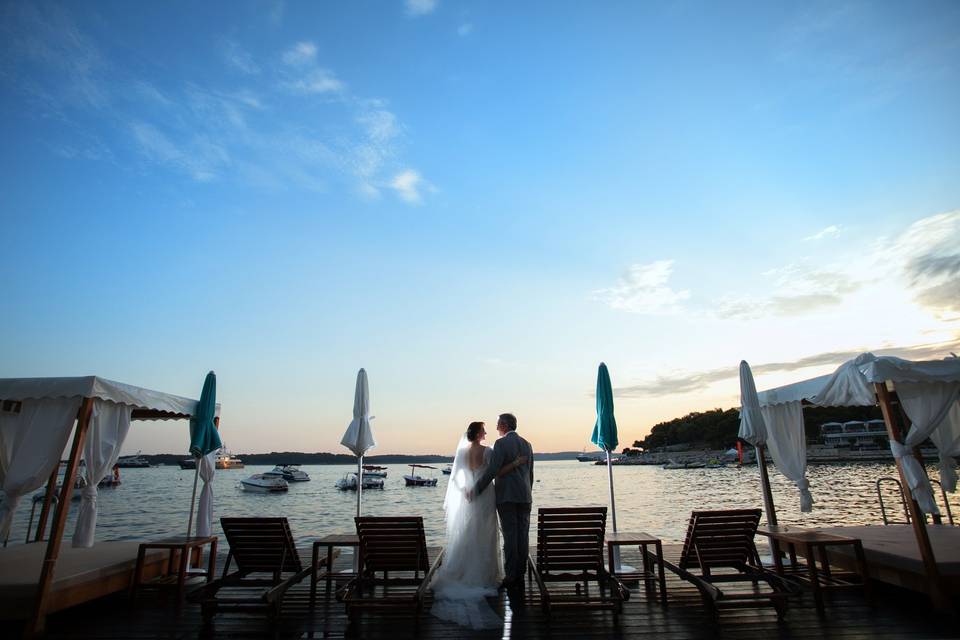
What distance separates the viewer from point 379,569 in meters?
5.49

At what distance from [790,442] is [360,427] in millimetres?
6913

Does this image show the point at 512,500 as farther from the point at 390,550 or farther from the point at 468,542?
the point at 390,550

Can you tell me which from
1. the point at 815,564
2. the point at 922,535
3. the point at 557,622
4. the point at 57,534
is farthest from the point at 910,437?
the point at 57,534

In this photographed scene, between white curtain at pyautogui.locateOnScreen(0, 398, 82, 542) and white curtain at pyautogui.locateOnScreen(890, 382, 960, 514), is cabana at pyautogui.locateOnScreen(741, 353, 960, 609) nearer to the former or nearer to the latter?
white curtain at pyautogui.locateOnScreen(890, 382, 960, 514)

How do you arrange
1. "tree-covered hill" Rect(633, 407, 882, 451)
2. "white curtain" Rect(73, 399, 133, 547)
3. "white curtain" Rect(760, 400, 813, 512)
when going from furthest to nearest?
"tree-covered hill" Rect(633, 407, 882, 451), "white curtain" Rect(760, 400, 813, 512), "white curtain" Rect(73, 399, 133, 547)

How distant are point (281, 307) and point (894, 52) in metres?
15.9

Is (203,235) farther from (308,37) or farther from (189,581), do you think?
(189,581)

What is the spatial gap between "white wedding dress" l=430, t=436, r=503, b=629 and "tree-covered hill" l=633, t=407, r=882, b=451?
93.9m

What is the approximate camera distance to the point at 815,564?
5953 mm

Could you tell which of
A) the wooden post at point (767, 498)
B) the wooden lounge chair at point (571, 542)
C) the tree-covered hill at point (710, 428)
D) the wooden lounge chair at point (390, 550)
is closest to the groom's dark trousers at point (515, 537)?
the wooden lounge chair at point (571, 542)

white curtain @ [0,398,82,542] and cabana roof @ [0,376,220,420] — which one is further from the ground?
cabana roof @ [0,376,220,420]

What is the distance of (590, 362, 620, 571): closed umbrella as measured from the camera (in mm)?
7055

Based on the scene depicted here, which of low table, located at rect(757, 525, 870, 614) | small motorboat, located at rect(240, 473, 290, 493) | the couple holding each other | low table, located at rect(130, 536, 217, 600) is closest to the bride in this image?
the couple holding each other

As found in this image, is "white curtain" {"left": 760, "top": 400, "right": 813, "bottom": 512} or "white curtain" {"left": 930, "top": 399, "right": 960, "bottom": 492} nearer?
"white curtain" {"left": 930, "top": 399, "right": 960, "bottom": 492}
